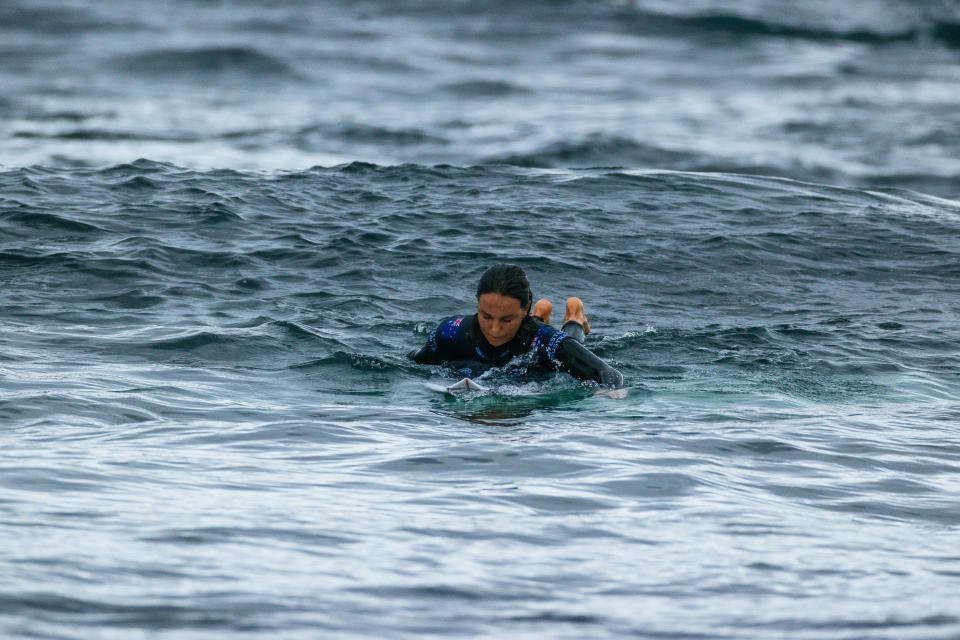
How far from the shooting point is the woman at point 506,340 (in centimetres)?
932

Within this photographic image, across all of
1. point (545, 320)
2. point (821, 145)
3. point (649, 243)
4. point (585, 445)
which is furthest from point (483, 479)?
point (821, 145)

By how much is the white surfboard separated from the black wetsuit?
13.0 inches

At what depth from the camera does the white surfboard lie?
30.7ft

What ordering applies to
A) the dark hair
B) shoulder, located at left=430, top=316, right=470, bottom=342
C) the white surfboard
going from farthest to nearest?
shoulder, located at left=430, top=316, right=470, bottom=342 → the white surfboard → the dark hair

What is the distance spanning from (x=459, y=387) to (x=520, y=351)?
735 millimetres

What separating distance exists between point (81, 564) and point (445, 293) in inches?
330

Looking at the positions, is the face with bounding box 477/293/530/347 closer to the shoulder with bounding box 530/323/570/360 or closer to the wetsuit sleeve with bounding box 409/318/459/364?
the shoulder with bounding box 530/323/570/360

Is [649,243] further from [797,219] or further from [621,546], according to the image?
[621,546]

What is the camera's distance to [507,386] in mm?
10039

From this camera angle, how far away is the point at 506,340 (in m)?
9.91

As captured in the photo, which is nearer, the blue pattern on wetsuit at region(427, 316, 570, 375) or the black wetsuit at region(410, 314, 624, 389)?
the black wetsuit at region(410, 314, 624, 389)

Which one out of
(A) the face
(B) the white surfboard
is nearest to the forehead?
(A) the face

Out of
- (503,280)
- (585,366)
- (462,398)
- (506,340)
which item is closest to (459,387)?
(462,398)

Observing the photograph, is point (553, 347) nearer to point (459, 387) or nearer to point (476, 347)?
point (476, 347)
